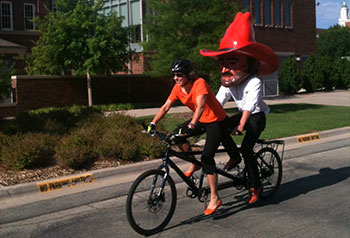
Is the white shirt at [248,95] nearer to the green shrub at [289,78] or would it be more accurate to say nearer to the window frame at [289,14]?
the green shrub at [289,78]

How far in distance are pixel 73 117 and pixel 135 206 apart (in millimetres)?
5982

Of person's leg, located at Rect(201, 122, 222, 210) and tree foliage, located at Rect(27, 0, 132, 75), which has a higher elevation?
tree foliage, located at Rect(27, 0, 132, 75)

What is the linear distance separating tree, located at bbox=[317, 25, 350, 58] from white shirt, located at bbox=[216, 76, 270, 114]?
70.3m

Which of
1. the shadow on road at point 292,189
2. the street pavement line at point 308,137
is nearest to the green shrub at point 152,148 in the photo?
the shadow on road at point 292,189

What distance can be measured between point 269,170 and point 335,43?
71.6 m

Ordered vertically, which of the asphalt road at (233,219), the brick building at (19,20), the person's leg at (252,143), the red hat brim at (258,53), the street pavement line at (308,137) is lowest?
the asphalt road at (233,219)

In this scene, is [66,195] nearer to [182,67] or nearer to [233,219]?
[233,219]

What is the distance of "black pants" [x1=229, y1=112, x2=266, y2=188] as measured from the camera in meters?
5.58

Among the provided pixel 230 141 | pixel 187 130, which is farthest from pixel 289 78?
pixel 187 130

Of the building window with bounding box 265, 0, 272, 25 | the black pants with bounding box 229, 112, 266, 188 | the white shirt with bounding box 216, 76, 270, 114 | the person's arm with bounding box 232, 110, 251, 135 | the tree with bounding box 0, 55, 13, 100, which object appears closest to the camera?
the person's arm with bounding box 232, 110, 251, 135

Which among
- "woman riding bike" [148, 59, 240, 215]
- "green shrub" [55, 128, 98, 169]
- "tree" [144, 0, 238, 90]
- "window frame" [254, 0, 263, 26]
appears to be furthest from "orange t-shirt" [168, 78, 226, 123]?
"window frame" [254, 0, 263, 26]

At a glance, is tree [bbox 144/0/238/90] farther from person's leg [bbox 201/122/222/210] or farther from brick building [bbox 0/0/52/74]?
brick building [bbox 0/0/52/74]

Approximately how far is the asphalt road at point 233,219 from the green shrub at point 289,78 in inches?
896

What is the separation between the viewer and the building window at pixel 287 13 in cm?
3288
